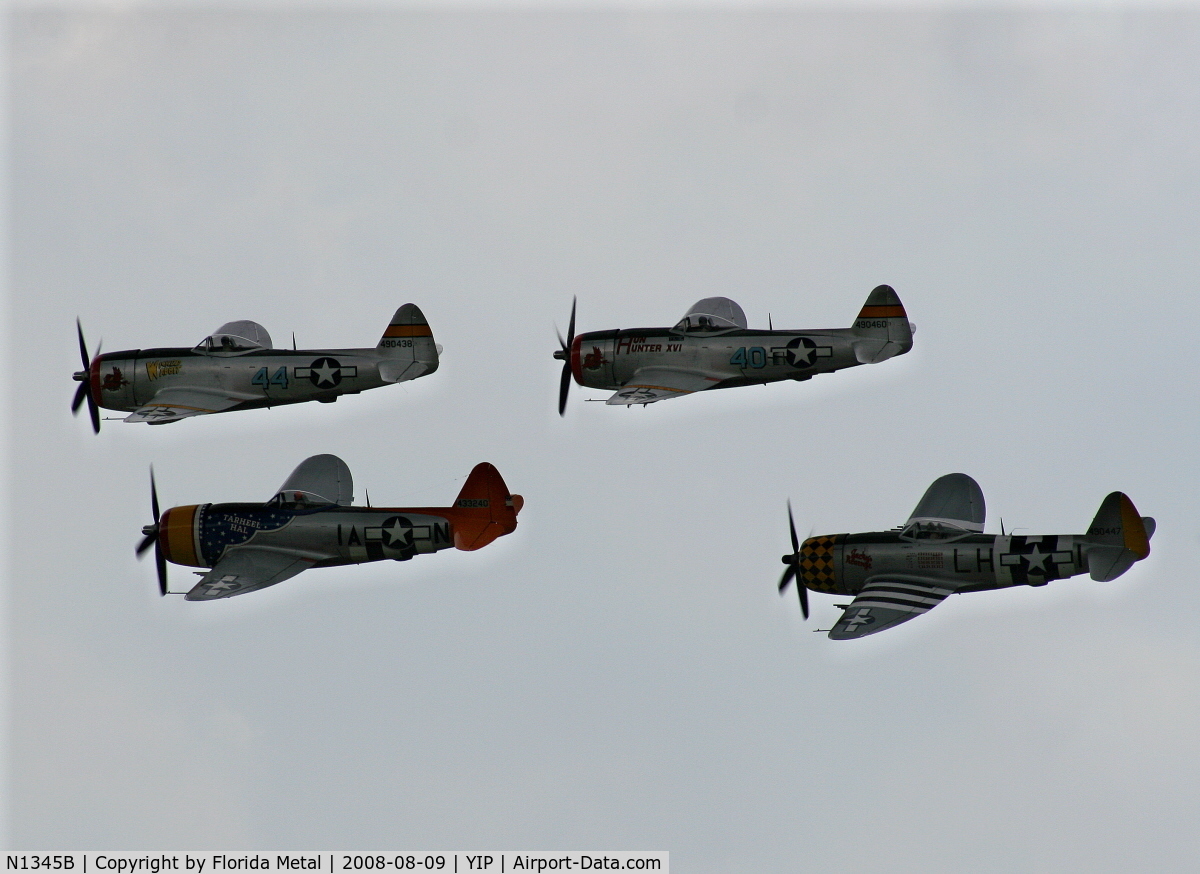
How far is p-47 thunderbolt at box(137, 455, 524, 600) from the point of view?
36.6 metres

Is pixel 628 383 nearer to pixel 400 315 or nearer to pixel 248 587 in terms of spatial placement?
pixel 400 315

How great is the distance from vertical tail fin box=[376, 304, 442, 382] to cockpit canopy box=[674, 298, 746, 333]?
4326 mm

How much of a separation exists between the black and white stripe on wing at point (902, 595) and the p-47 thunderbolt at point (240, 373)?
8781mm

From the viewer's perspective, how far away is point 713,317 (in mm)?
40719

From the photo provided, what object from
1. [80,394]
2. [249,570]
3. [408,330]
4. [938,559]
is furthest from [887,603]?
[80,394]

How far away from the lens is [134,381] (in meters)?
40.7

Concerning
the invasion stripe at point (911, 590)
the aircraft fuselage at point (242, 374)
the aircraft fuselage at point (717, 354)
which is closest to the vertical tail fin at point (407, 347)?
the aircraft fuselage at point (242, 374)

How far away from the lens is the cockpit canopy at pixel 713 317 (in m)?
40.6

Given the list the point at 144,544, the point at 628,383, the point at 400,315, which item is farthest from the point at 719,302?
the point at 144,544

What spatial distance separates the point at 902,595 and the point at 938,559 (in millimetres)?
853

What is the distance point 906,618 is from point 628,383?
307 inches

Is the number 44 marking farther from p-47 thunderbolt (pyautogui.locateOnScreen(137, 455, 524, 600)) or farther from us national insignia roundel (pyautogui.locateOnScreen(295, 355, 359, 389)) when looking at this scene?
p-47 thunderbolt (pyautogui.locateOnScreen(137, 455, 524, 600))

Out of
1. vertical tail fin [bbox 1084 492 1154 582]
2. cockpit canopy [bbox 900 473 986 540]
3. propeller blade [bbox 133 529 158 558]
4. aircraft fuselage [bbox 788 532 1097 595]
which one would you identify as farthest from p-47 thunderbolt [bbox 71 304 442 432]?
vertical tail fin [bbox 1084 492 1154 582]

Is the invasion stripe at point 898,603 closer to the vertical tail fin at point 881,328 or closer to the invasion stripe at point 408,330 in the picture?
the vertical tail fin at point 881,328
